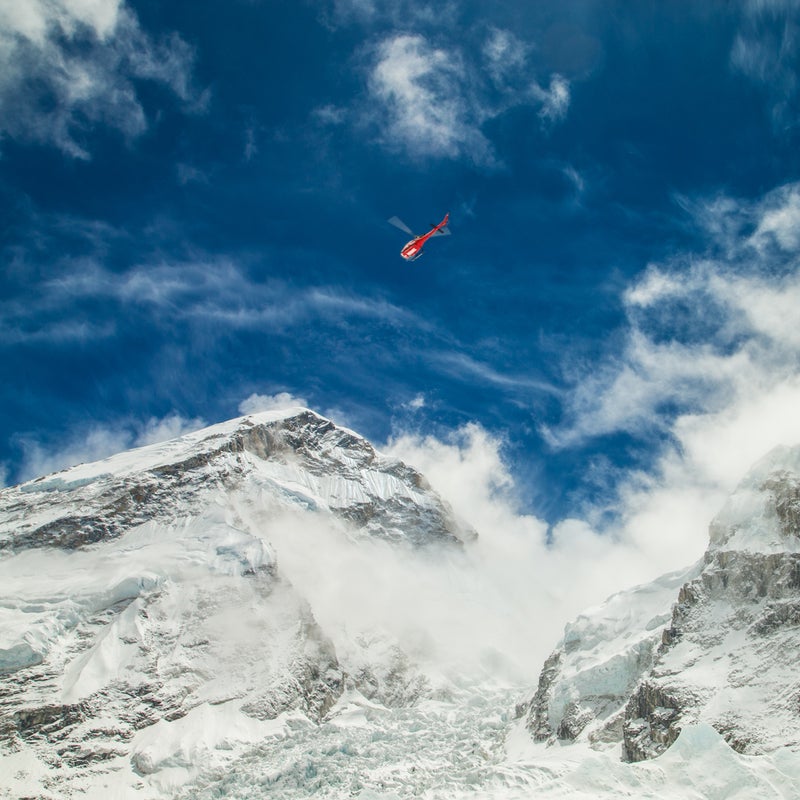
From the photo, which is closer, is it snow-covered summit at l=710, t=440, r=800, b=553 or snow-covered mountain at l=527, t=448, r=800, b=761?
snow-covered mountain at l=527, t=448, r=800, b=761

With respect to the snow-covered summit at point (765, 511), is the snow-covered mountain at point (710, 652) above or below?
below

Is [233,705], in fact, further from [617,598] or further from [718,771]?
[718,771]

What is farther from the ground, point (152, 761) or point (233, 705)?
point (233, 705)

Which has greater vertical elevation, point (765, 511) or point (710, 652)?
point (765, 511)

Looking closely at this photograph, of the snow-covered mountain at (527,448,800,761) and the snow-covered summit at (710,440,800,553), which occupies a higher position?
the snow-covered summit at (710,440,800,553)

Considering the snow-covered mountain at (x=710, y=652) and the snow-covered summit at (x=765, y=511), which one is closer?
the snow-covered mountain at (x=710, y=652)

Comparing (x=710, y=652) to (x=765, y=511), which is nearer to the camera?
(x=710, y=652)

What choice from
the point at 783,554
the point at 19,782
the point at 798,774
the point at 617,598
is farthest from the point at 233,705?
the point at 798,774

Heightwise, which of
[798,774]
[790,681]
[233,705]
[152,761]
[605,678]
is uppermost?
[233,705]
